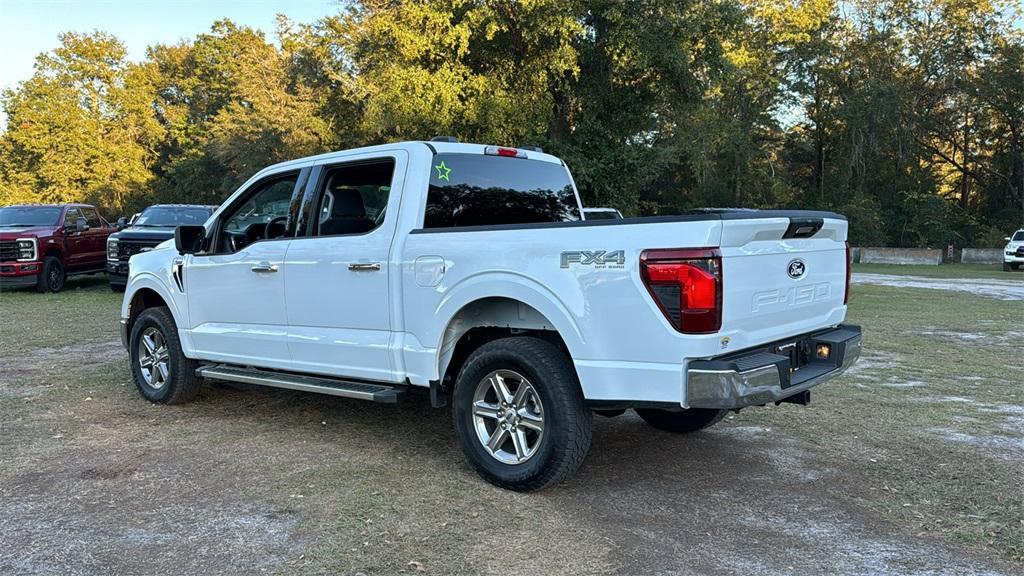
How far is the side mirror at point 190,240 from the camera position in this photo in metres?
5.98

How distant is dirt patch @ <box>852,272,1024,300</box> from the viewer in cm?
1833

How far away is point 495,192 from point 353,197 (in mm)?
1010

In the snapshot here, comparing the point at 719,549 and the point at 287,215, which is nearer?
the point at 719,549

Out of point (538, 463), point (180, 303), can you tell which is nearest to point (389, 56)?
point (180, 303)

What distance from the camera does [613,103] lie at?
23.3m

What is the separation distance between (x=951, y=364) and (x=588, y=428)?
242 inches

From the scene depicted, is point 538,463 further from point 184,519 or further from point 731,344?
point 184,519

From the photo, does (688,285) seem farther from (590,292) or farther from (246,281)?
(246,281)

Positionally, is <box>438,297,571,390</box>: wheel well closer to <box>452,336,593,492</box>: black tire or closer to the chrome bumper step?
<box>452,336,593,492</box>: black tire

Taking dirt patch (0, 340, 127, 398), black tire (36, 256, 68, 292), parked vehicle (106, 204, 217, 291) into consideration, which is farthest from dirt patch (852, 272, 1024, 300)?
black tire (36, 256, 68, 292)

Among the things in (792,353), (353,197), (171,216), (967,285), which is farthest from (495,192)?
(967,285)

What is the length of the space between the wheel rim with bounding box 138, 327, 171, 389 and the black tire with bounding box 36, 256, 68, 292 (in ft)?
37.0

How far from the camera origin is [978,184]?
152 ft

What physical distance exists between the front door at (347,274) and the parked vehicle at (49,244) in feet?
43.0
